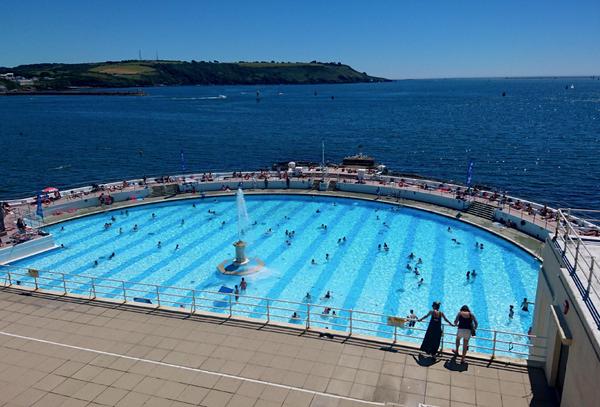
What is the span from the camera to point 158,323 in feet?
40.5

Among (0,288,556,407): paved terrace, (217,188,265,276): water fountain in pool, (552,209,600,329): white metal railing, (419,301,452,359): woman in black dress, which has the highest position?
(552,209,600,329): white metal railing

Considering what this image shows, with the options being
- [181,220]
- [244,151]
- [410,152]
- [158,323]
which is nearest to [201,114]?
[244,151]

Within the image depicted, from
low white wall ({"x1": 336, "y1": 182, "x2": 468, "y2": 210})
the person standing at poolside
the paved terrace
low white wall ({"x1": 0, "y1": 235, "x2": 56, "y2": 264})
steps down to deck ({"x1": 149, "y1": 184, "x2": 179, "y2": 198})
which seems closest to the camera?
the paved terrace

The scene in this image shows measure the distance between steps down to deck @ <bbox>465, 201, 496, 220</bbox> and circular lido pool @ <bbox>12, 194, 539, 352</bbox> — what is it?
2.17 metres

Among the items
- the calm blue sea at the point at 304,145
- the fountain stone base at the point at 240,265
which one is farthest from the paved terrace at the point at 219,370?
the calm blue sea at the point at 304,145

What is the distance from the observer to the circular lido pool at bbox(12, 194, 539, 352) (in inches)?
858

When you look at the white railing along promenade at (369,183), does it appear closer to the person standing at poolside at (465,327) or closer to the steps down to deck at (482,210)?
the steps down to deck at (482,210)

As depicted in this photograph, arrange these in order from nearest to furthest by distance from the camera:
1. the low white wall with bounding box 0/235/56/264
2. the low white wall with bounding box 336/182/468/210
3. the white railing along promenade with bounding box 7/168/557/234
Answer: the low white wall with bounding box 0/235/56/264
the white railing along promenade with bounding box 7/168/557/234
the low white wall with bounding box 336/182/468/210

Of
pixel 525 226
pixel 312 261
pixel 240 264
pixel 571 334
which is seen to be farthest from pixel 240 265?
pixel 571 334

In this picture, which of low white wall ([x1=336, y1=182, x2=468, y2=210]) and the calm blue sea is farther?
the calm blue sea

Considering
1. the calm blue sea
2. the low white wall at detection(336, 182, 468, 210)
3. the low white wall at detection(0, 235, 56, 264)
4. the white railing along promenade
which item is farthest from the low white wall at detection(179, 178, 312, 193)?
the calm blue sea

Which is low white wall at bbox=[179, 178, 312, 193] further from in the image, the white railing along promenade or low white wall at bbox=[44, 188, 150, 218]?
low white wall at bbox=[44, 188, 150, 218]

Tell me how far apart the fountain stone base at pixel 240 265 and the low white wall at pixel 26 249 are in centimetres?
1149

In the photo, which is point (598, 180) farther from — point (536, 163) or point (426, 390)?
point (426, 390)
